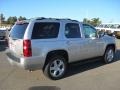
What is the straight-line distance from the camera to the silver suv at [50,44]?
672cm

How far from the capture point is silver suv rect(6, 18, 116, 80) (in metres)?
6.72

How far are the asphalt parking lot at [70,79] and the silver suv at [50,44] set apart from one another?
45 cm

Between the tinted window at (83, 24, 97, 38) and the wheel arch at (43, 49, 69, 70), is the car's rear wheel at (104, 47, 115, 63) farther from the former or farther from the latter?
the wheel arch at (43, 49, 69, 70)

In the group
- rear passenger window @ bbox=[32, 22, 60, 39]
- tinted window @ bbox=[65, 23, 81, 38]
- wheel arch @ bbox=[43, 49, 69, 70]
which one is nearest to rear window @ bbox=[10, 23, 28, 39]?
rear passenger window @ bbox=[32, 22, 60, 39]

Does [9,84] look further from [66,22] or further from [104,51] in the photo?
[104,51]

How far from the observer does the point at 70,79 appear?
24.5ft

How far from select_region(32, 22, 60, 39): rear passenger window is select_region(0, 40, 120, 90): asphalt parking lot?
4.46 ft

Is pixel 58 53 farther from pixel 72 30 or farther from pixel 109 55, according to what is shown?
pixel 109 55

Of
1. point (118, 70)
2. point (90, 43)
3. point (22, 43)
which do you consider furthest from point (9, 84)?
point (118, 70)

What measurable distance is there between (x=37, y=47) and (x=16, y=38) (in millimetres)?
780

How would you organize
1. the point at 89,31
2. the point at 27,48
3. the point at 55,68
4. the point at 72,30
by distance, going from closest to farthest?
the point at 27,48 → the point at 55,68 → the point at 72,30 → the point at 89,31

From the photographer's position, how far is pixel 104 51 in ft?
31.8

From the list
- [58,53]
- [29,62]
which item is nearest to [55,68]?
[58,53]

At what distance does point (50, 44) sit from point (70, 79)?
1.29 m
